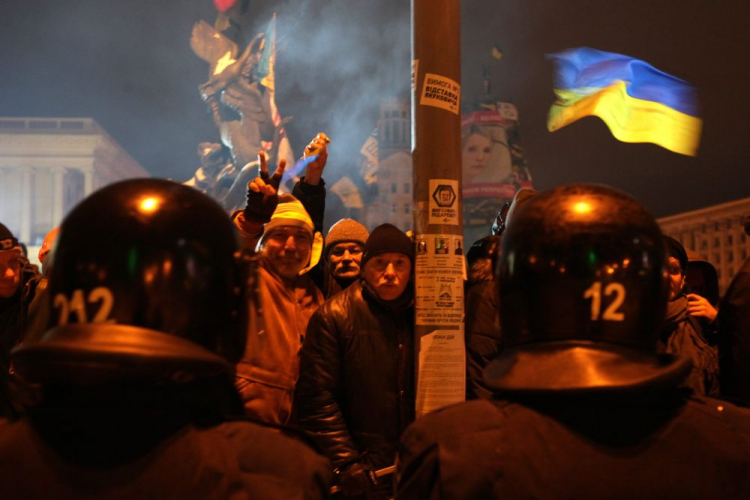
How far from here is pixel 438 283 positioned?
3.88 m

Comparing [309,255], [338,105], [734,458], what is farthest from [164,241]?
A: [338,105]

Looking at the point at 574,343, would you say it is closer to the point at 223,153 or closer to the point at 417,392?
the point at 417,392

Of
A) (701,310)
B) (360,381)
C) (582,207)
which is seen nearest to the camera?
(582,207)

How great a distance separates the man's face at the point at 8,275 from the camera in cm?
482

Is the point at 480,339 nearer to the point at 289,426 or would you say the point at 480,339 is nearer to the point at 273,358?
the point at 273,358

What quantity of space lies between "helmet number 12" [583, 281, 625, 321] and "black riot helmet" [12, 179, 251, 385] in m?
0.77

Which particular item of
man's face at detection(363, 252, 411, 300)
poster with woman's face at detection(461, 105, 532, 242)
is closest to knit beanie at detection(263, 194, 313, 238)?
man's face at detection(363, 252, 411, 300)

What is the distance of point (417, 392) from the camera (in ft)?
12.7

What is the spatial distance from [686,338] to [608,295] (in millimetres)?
2720

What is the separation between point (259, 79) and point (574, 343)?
3405cm

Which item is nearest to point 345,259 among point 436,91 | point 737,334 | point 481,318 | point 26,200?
point 481,318

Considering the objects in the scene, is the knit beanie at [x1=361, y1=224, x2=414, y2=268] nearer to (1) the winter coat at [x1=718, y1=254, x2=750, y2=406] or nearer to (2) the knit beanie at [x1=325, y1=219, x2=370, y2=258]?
(2) the knit beanie at [x1=325, y1=219, x2=370, y2=258]

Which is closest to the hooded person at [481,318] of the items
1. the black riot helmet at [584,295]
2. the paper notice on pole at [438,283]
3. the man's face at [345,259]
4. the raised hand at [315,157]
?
the paper notice on pole at [438,283]

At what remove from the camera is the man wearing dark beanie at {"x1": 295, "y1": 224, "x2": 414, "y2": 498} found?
387 centimetres
